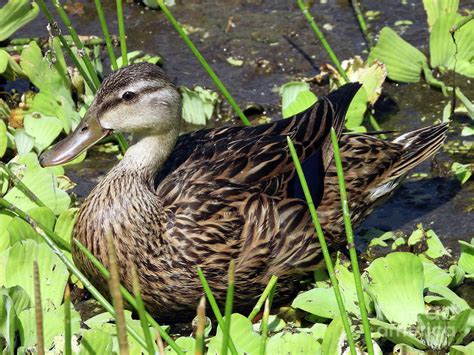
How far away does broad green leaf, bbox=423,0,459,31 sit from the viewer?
22.1 feet

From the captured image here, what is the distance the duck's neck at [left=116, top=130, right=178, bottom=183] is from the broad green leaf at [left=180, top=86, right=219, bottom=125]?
5.06 feet

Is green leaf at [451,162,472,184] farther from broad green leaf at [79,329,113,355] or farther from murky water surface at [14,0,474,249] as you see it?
broad green leaf at [79,329,113,355]

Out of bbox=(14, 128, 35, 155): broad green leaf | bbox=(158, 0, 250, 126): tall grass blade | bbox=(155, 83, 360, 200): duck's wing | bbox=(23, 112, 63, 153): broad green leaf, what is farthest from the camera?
bbox=(23, 112, 63, 153): broad green leaf

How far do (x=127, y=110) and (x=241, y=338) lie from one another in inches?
48.9

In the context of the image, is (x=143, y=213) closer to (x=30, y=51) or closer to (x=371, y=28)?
(x=30, y=51)

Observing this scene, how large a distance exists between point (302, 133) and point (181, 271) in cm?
100

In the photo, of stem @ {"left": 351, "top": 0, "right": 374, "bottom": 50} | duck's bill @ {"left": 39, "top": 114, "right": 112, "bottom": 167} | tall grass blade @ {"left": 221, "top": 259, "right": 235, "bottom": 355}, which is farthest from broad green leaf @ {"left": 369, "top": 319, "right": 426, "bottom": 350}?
stem @ {"left": 351, "top": 0, "right": 374, "bottom": 50}

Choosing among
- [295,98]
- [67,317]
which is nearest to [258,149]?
[295,98]

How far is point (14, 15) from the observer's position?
6.63 metres

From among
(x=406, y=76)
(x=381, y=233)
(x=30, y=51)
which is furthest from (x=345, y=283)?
(x=30, y=51)

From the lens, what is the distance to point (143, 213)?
481cm

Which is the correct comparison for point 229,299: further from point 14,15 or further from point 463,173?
point 14,15

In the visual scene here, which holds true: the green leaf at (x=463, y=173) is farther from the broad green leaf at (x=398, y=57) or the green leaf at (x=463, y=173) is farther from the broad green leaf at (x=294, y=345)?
the broad green leaf at (x=294, y=345)

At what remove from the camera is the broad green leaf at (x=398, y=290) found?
458 centimetres
